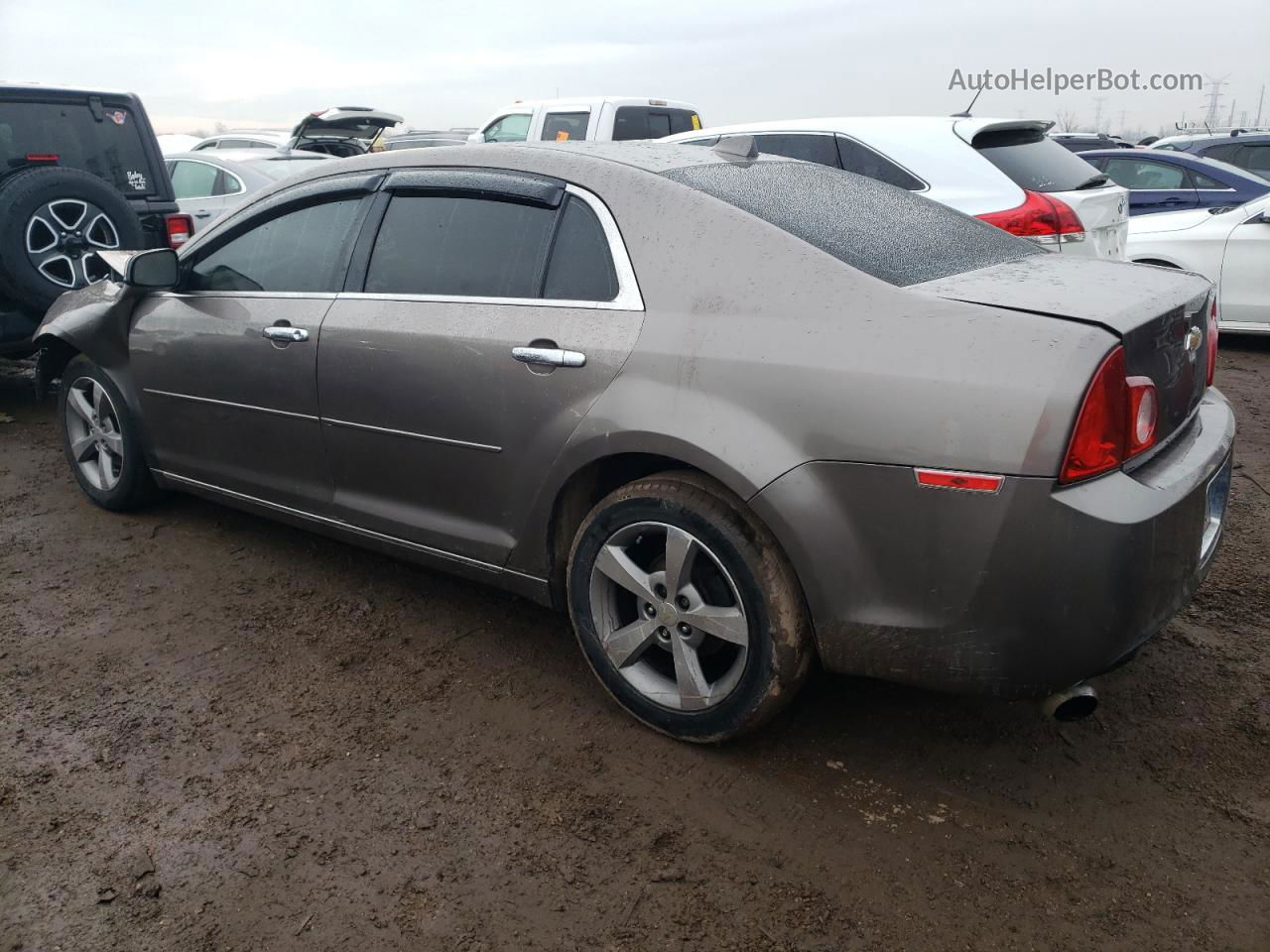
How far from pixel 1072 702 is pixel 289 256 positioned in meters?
2.92

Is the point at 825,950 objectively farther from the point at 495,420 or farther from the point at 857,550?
the point at 495,420

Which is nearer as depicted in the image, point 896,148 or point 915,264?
point 915,264

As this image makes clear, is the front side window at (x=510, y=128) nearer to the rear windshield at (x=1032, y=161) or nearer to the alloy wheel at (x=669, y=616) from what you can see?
the rear windshield at (x=1032, y=161)

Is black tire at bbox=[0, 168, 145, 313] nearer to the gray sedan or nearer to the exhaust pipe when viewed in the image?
the gray sedan

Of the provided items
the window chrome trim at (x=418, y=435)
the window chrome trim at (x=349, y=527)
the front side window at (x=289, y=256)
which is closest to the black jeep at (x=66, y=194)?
the front side window at (x=289, y=256)

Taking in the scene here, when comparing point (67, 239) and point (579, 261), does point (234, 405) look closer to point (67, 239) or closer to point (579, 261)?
point (579, 261)

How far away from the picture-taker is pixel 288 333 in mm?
3568

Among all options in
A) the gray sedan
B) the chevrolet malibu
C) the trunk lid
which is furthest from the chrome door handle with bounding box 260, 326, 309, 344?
the gray sedan

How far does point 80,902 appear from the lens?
2307 millimetres

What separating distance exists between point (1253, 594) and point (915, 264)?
6.40ft

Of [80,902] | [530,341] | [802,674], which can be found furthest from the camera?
[530,341]

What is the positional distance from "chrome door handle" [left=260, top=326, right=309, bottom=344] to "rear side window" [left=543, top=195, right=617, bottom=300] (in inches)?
40.2

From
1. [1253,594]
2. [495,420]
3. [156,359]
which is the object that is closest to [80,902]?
[495,420]

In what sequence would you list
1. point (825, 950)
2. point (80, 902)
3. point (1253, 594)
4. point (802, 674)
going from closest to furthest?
1. point (825, 950)
2. point (80, 902)
3. point (802, 674)
4. point (1253, 594)
